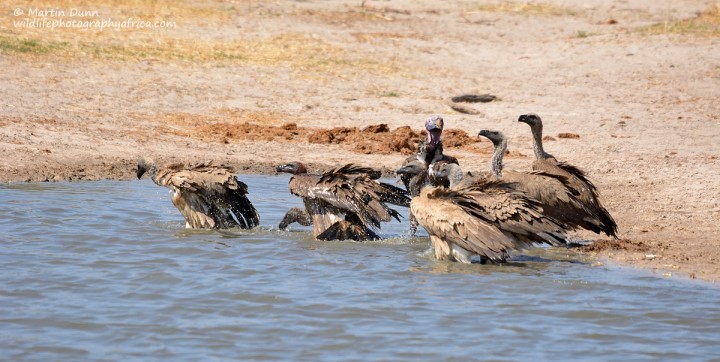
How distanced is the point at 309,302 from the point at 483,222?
5.38 feet

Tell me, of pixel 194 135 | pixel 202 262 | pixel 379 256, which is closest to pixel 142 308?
pixel 202 262

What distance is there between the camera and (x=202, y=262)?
29.2 feet

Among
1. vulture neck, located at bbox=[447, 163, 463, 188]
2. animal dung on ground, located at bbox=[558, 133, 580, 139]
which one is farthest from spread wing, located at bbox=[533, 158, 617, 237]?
animal dung on ground, located at bbox=[558, 133, 580, 139]

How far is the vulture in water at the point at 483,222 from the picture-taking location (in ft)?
27.2

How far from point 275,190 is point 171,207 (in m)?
1.49

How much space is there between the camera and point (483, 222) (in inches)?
329

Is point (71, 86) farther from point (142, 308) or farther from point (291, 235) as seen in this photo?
point (142, 308)

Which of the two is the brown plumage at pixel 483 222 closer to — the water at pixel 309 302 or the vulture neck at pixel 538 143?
the water at pixel 309 302

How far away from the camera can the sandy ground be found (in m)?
12.5

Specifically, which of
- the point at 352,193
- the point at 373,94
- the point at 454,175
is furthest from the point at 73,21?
the point at 454,175

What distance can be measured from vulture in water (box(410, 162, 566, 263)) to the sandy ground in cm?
101

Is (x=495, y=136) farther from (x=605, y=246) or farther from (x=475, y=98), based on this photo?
(x=475, y=98)

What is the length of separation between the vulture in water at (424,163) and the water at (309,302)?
1.73 ft

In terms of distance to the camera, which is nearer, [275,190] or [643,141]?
[275,190]
